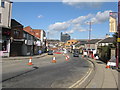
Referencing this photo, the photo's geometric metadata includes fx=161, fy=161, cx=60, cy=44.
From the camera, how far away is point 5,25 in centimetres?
2973

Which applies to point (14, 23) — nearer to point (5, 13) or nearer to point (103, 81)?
point (5, 13)

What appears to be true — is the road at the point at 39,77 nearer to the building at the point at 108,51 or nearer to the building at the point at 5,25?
the building at the point at 108,51

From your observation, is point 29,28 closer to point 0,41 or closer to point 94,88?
point 0,41

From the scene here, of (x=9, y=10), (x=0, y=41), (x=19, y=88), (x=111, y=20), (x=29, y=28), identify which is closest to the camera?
(x=19, y=88)

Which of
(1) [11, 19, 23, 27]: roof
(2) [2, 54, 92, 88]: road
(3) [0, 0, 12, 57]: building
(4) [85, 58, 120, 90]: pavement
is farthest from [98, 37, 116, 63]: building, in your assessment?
(1) [11, 19, 23, 27]: roof

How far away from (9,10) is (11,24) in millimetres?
3246

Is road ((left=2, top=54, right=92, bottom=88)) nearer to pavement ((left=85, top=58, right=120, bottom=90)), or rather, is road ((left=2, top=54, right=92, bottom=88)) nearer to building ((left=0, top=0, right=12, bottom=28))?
pavement ((left=85, top=58, right=120, bottom=90))

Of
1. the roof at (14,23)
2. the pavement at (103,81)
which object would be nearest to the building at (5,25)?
the roof at (14,23)

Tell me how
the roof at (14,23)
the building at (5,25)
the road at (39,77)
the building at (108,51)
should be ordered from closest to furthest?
the road at (39,77) < the building at (108,51) < the building at (5,25) < the roof at (14,23)

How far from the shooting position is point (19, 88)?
7473mm

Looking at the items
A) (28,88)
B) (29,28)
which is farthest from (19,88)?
(29,28)

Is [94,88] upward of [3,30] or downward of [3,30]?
downward

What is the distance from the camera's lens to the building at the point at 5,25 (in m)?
29.0

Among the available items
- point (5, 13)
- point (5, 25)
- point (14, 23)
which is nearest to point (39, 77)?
point (5, 25)
